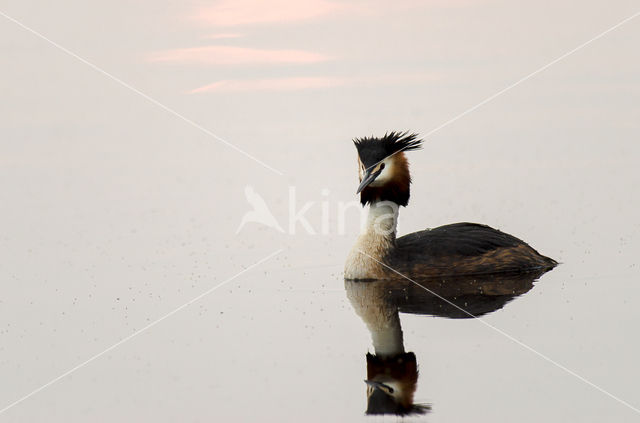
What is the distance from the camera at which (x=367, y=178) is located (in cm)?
1037

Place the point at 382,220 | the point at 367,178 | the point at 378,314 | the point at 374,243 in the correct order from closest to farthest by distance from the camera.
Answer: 1. the point at 378,314
2. the point at 367,178
3. the point at 374,243
4. the point at 382,220

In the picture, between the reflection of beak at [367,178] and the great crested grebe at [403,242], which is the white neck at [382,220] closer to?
the great crested grebe at [403,242]

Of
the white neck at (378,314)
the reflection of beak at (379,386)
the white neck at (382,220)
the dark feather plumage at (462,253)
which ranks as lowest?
the reflection of beak at (379,386)

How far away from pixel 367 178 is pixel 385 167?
37 cm

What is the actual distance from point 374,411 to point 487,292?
375 cm

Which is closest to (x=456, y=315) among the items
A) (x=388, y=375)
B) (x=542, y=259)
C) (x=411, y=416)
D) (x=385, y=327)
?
(x=385, y=327)

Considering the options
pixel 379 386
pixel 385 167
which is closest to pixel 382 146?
pixel 385 167

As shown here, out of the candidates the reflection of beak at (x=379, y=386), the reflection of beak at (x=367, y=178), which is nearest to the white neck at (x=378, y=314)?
the reflection of beak at (x=379, y=386)

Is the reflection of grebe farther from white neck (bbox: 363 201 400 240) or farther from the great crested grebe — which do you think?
white neck (bbox: 363 201 400 240)

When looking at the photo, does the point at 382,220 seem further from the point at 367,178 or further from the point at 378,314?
the point at 378,314

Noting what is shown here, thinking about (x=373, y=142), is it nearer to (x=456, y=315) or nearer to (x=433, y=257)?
(x=433, y=257)

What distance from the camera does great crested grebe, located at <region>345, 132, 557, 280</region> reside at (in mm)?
10320

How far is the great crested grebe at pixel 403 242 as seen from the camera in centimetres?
1032

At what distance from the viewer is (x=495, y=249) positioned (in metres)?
10.6
